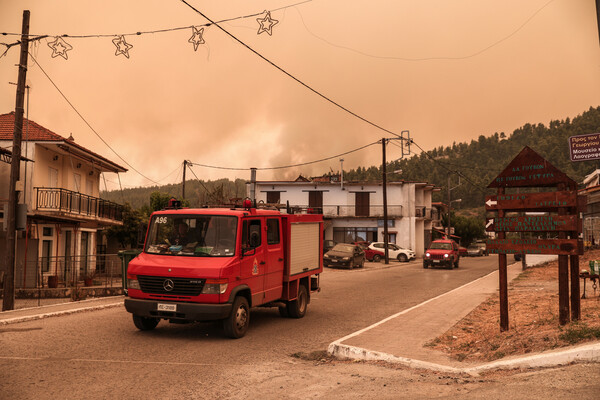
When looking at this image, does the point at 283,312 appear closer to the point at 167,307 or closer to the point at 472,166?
the point at 167,307

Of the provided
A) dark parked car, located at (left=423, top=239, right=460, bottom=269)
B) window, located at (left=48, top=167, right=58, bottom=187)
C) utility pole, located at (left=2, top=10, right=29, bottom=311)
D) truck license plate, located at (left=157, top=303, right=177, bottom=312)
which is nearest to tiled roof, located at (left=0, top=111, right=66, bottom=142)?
window, located at (left=48, top=167, right=58, bottom=187)

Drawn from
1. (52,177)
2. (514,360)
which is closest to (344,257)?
(52,177)

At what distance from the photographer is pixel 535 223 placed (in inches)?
359

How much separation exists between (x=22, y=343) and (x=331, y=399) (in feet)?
19.0

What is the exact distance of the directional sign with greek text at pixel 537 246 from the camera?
28.2 feet

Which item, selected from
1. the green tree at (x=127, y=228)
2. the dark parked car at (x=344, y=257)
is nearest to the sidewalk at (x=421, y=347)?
the dark parked car at (x=344, y=257)

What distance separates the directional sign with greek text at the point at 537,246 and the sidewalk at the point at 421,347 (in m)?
1.92

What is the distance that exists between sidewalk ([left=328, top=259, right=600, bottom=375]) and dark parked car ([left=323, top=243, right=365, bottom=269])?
20294 millimetres

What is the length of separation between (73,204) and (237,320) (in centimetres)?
2206

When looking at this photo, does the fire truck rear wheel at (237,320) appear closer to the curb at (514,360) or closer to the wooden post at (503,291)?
the curb at (514,360)

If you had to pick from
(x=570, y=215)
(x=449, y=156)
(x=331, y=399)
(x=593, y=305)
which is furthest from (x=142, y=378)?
(x=449, y=156)

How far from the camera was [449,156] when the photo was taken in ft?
463

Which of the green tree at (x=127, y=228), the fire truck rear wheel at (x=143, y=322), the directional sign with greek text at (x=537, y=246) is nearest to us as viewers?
the directional sign with greek text at (x=537, y=246)

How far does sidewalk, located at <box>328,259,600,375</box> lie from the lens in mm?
6578
